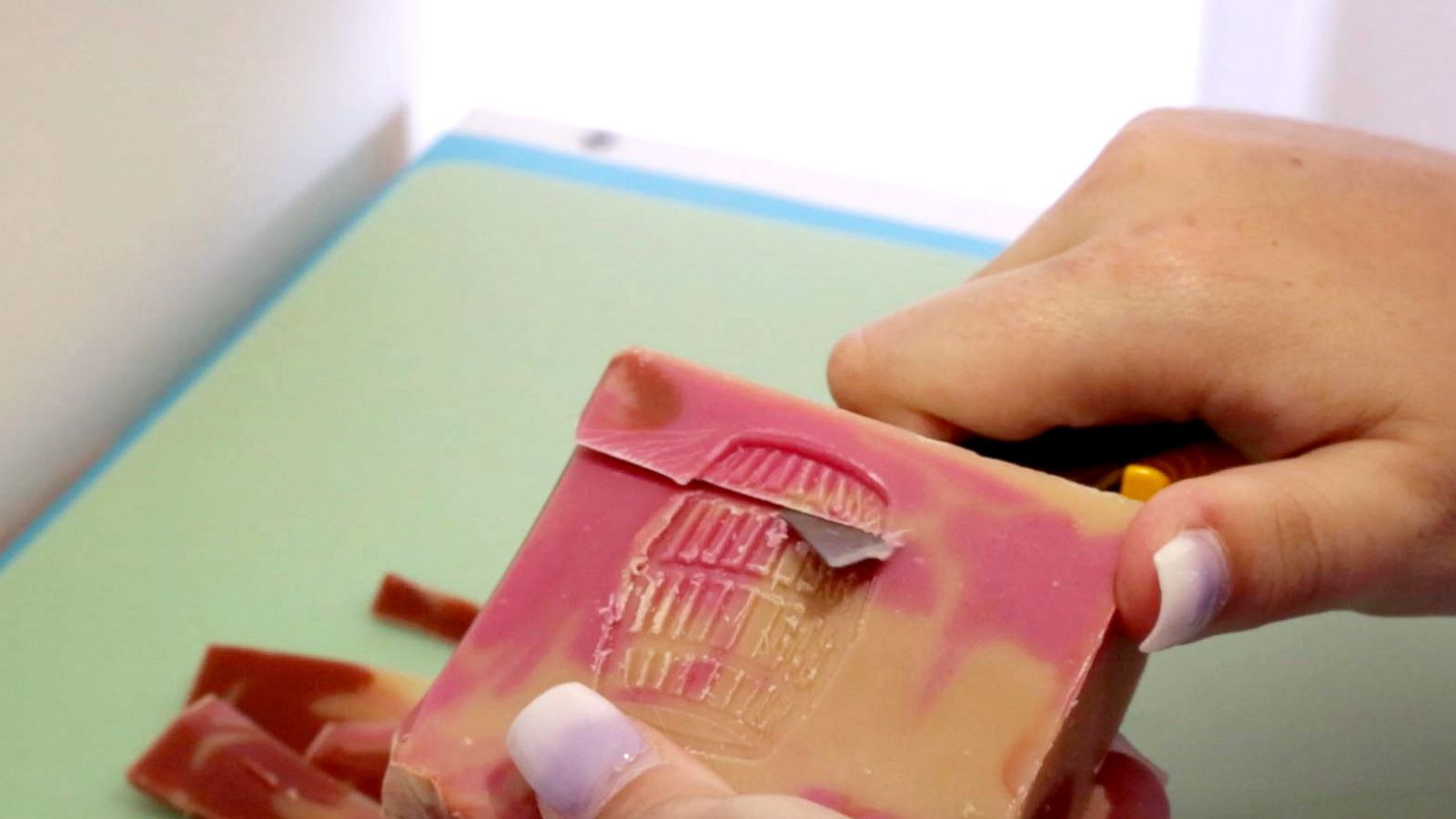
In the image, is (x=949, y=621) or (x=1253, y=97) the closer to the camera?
(x=949, y=621)

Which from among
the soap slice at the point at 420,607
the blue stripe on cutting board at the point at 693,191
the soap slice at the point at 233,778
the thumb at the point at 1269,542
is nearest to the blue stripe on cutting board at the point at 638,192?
the blue stripe on cutting board at the point at 693,191

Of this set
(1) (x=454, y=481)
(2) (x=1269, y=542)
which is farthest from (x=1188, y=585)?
(1) (x=454, y=481)

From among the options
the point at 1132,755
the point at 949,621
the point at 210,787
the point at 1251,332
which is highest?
the point at 1251,332

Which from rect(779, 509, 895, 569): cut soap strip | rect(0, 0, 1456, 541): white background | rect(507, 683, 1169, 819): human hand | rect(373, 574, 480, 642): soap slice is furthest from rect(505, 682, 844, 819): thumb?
rect(0, 0, 1456, 541): white background

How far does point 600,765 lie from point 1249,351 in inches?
15.6

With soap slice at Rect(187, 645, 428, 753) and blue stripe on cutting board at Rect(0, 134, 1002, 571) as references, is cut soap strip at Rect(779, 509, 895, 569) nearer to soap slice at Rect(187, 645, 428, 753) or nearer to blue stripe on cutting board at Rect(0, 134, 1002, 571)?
soap slice at Rect(187, 645, 428, 753)

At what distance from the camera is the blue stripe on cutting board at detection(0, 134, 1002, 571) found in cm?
143

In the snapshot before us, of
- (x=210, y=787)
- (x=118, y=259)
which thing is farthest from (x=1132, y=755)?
(x=118, y=259)

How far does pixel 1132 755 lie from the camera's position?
2.58 feet

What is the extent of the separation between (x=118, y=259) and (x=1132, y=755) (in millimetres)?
847

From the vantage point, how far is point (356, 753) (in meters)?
0.97

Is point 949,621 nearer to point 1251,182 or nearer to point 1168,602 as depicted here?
point 1168,602

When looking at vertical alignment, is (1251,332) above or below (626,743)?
above

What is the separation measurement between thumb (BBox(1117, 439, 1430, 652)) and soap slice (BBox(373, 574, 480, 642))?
553 mm
